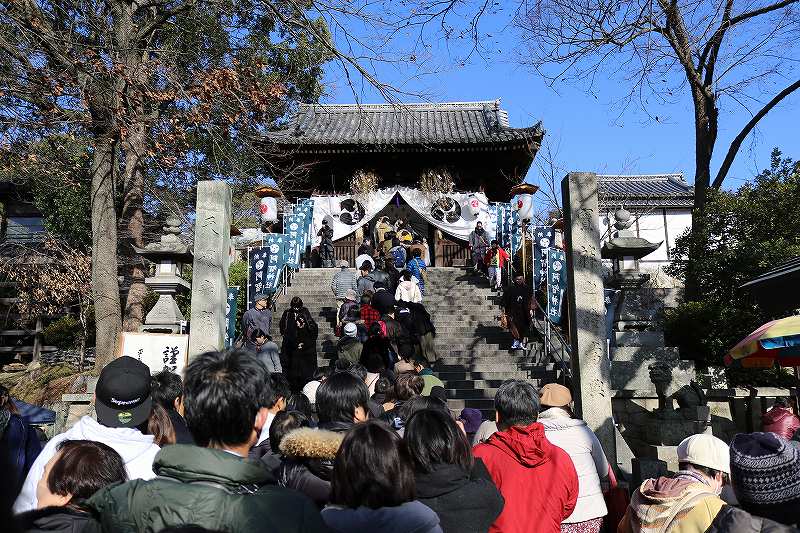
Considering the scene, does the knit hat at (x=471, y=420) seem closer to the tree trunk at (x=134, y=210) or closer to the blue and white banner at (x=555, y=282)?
the blue and white banner at (x=555, y=282)

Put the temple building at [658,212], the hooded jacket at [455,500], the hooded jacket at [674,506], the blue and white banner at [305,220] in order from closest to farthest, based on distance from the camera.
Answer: the hooded jacket at [674,506] < the hooded jacket at [455,500] < the blue and white banner at [305,220] < the temple building at [658,212]

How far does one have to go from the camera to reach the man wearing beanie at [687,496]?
270 cm

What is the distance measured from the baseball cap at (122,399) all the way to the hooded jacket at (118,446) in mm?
42

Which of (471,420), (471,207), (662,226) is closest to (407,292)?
(471,420)

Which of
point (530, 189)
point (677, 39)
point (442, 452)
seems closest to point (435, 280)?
point (530, 189)

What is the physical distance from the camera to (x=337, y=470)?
247 cm

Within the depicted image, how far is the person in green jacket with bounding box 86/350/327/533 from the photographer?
180 centimetres

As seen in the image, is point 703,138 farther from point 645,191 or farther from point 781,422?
point 645,191

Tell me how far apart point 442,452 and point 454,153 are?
17301 mm

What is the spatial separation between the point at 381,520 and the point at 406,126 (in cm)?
2098

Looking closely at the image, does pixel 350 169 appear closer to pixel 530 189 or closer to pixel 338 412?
pixel 530 189

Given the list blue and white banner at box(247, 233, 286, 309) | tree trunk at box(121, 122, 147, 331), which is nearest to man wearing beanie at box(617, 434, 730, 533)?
tree trunk at box(121, 122, 147, 331)

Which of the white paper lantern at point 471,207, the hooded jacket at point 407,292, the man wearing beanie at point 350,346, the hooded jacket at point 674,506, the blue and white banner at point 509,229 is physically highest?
the white paper lantern at point 471,207

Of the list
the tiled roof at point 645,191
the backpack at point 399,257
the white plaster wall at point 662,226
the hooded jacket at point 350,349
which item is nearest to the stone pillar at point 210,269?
the hooded jacket at point 350,349
